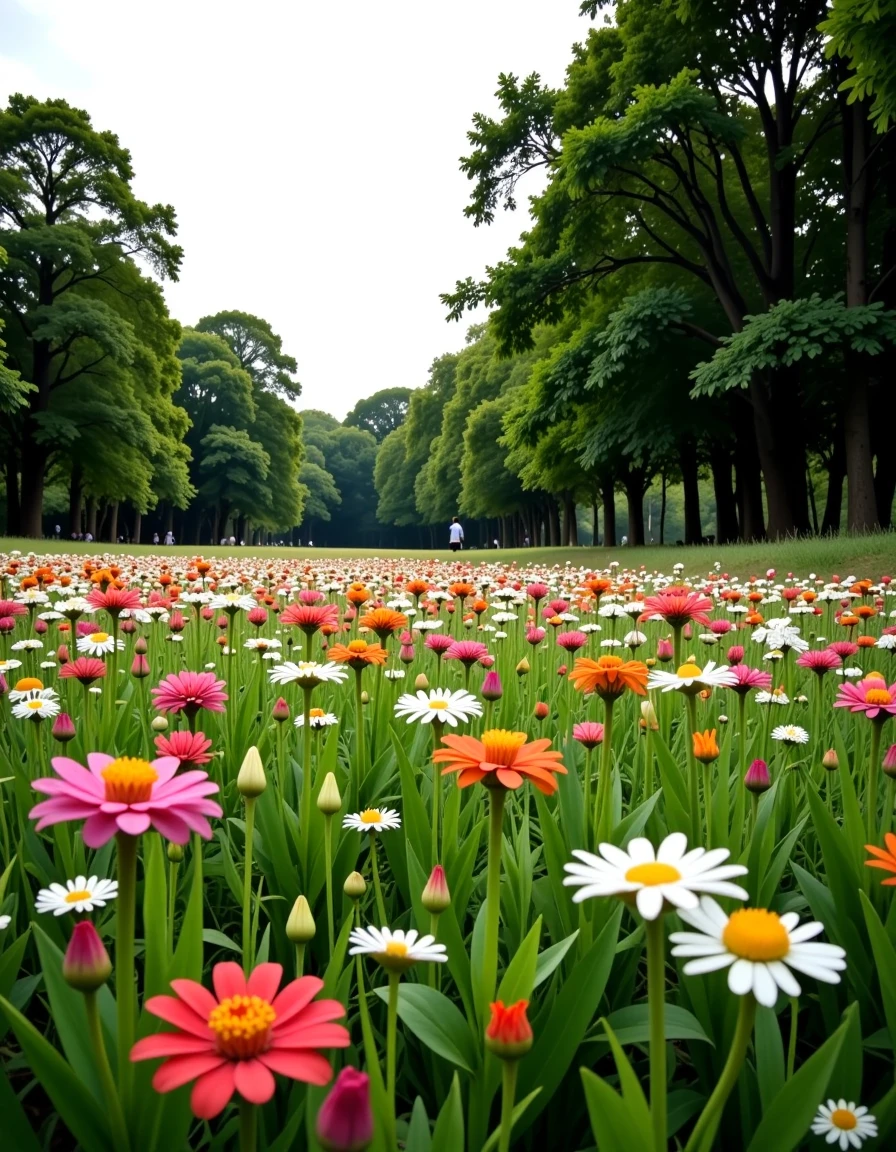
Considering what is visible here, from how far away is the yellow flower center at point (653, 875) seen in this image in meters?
0.66

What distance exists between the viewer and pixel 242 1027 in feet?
1.84

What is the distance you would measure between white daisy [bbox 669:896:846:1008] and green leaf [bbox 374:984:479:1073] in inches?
20.0

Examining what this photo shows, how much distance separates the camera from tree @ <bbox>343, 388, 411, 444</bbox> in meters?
82.1

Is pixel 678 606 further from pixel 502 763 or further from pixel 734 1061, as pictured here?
pixel 734 1061

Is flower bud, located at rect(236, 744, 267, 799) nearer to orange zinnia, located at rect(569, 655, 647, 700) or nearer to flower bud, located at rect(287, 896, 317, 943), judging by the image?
flower bud, located at rect(287, 896, 317, 943)

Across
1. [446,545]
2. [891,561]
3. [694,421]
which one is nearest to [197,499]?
[446,545]

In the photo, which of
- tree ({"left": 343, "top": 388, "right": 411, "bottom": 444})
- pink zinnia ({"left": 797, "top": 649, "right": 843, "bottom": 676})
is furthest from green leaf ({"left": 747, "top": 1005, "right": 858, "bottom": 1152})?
tree ({"left": 343, "top": 388, "right": 411, "bottom": 444})

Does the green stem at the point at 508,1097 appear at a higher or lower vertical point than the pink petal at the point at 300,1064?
lower

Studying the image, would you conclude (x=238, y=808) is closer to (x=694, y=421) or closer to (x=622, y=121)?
(x=622, y=121)

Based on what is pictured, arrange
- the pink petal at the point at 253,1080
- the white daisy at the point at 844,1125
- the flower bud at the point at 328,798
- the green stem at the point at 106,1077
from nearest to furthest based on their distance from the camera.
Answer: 1. the pink petal at the point at 253,1080
2. the green stem at the point at 106,1077
3. the white daisy at the point at 844,1125
4. the flower bud at the point at 328,798

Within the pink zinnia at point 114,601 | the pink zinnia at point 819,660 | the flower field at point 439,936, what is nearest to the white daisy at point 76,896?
the flower field at point 439,936

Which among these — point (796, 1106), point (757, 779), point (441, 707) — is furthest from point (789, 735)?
point (796, 1106)

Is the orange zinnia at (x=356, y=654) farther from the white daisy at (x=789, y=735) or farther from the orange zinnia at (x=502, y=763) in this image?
the white daisy at (x=789, y=735)

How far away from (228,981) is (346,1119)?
0.16m
